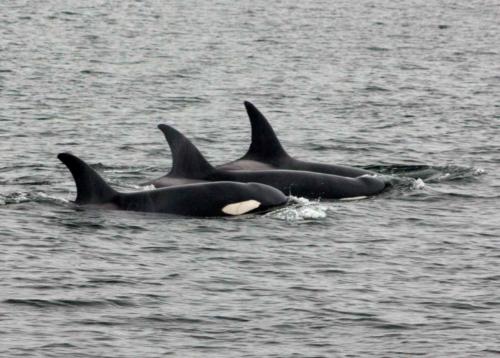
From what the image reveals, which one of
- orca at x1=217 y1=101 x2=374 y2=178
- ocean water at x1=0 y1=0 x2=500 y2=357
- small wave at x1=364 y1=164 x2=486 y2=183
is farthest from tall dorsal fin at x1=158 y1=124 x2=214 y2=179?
small wave at x1=364 y1=164 x2=486 y2=183

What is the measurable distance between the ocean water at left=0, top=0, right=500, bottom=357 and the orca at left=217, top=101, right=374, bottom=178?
1.54 metres

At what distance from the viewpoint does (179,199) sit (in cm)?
2397

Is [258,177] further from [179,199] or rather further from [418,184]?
[418,184]

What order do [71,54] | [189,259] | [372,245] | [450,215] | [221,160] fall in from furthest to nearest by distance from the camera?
[71,54], [221,160], [450,215], [372,245], [189,259]

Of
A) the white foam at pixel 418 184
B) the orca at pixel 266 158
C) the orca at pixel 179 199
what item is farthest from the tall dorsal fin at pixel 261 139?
the orca at pixel 179 199

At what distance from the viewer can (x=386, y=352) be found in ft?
56.5

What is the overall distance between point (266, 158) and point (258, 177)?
167 centimetres

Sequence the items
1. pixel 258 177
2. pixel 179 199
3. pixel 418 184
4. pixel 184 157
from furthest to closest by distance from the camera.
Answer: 1. pixel 418 184
2. pixel 258 177
3. pixel 184 157
4. pixel 179 199

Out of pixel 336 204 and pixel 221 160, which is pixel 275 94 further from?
pixel 336 204

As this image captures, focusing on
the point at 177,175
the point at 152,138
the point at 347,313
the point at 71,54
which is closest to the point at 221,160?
the point at 152,138

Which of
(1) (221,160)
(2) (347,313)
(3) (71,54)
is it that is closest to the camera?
(2) (347,313)

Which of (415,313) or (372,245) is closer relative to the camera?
(415,313)

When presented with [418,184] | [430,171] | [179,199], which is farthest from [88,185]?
[430,171]

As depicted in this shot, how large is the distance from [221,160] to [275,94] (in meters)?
13.7
